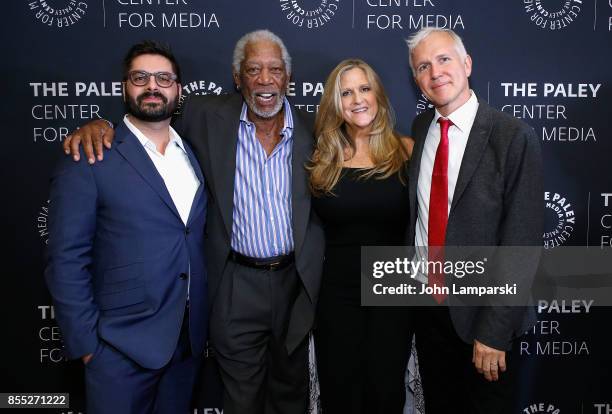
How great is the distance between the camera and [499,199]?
191 centimetres

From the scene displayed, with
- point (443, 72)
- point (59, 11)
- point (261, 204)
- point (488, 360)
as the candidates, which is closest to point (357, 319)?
point (488, 360)

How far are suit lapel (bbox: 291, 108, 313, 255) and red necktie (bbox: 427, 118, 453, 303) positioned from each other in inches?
20.9

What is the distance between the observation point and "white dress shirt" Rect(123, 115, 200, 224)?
2.09 m

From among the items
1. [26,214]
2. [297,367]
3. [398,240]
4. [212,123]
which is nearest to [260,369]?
[297,367]

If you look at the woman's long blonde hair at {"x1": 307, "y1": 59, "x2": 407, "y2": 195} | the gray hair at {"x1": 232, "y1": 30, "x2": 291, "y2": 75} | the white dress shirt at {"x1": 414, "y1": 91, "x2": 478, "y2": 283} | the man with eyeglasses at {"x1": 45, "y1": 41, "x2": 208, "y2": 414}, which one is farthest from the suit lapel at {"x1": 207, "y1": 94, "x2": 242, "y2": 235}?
the white dress shirt at {"x1": 414, "y1": 91, "x2": 478, "y2": 283}

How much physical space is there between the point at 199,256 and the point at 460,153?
1.10m

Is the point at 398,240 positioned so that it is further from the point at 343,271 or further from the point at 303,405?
the point at 303,405

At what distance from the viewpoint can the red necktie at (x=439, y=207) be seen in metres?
2.02

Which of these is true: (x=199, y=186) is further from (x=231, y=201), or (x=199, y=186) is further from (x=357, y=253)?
(x=357, y=253)

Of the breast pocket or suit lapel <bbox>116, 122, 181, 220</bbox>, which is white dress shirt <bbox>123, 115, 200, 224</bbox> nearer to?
suit lapel <bbox>116, 122, 181, 220</bbox>

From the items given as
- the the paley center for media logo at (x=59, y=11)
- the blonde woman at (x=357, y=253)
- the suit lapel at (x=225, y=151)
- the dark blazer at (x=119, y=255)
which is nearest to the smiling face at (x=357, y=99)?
the blonde woman at (x=357, y=253)

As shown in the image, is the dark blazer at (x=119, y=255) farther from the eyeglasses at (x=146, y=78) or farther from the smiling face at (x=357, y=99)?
the smiling face at (x=357, y=99)

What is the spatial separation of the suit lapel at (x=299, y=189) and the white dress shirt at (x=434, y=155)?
1.56 ft

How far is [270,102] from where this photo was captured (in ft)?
7.66
